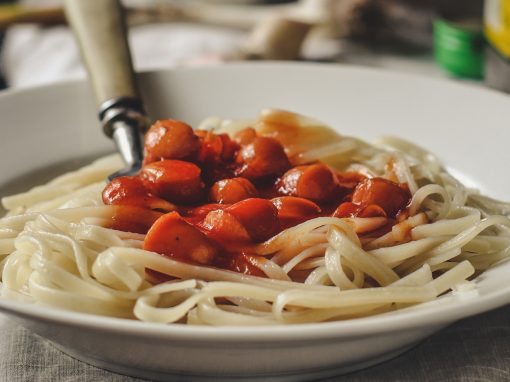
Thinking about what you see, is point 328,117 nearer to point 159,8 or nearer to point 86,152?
point 86,152

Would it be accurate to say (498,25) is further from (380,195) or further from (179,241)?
(179,241)

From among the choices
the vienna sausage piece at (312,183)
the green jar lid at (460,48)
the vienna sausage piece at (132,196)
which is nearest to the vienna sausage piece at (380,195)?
the vienna sausage piece at (312,183)

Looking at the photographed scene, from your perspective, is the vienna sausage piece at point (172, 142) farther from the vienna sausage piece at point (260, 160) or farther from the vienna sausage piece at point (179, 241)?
the vienna sausage piece at point (179, 241)

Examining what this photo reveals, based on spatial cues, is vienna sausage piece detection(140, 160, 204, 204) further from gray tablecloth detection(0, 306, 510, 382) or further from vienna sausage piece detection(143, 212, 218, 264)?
gray tablecloth detection(0, 306, 510, 382)

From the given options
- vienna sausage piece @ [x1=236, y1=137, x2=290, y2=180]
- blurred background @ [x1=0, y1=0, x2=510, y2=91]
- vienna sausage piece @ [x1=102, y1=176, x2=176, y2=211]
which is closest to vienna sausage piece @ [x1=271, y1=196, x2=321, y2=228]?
vienna sausage piece @ [x1=236, y1=137, x2=290, y2=180]

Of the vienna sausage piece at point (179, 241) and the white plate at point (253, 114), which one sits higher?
the vienna sausage piece at point (179, 241)

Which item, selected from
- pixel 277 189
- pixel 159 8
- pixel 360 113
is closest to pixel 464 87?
pixel 360 113

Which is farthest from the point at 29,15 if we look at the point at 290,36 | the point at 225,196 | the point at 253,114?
the point at 225,196
